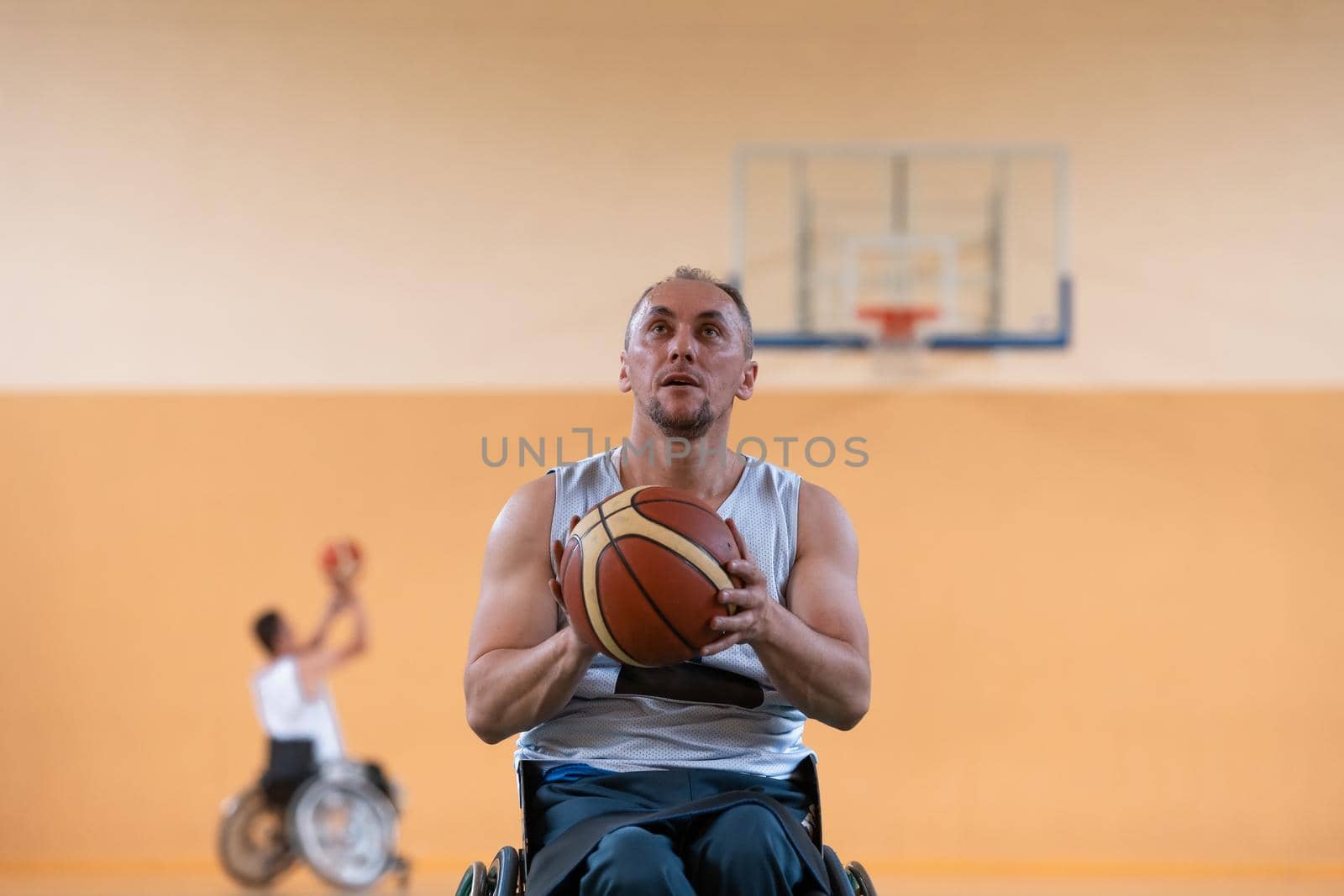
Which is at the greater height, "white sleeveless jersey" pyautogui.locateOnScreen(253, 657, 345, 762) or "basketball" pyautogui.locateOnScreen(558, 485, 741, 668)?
"basketball" pyautogui.locateOnScreen(558, 485, 741, 668)

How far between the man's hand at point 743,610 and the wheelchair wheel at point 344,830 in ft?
11.8

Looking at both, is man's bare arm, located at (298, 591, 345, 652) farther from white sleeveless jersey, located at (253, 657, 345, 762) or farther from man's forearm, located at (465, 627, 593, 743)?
man's forearm, located at (465, 627, 593, 743)

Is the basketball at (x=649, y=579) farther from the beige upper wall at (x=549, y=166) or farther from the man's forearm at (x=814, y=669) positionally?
the beige upper wall at (x=549, y=166)

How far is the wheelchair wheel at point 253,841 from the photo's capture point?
4.82 metres

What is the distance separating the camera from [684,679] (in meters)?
1.81

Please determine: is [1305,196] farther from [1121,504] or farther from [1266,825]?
[1266,825]

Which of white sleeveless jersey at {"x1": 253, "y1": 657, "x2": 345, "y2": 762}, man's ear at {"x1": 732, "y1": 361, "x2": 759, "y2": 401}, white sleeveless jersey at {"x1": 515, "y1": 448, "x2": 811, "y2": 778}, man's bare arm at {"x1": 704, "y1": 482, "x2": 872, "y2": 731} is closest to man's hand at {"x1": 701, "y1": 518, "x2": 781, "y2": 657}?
man's bare arm at {"x1": 704, "y1": 482, "x2": 872, "y2": 731}

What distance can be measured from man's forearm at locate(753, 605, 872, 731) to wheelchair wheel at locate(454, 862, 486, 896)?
0.45m

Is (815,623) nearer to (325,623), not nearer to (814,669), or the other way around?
(814,669)

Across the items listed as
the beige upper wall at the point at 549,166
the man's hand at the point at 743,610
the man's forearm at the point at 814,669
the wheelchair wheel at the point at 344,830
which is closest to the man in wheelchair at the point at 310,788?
the wheelchair wheel at the point at 344,830

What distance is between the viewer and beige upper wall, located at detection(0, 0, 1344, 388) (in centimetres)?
506

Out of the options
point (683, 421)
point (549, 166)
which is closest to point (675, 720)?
point (683, 421)

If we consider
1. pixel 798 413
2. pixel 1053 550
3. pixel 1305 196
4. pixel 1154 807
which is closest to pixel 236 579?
pixel 798 413

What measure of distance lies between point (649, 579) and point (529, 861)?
16.4 inches
